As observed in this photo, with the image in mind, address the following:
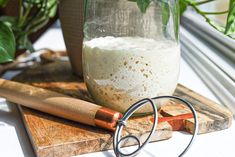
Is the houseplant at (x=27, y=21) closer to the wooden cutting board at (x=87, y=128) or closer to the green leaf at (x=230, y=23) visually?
the wooden cutting board at (x=87, y=128)

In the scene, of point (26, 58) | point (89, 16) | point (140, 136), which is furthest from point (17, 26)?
point (140, 136)

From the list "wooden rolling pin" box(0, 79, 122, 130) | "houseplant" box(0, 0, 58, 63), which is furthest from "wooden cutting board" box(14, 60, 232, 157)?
"houseplant" box(0, 0, 58, 63)

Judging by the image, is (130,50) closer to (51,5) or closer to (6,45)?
(6,45)

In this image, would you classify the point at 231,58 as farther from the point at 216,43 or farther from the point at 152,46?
the point at 152,46

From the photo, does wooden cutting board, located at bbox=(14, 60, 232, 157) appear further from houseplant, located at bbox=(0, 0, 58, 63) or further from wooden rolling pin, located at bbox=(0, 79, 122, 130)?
houseplant, located at bbox=(0, 0, 58, 63)

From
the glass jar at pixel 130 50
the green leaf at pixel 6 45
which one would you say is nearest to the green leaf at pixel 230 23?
the glass jar at pixel 130 50

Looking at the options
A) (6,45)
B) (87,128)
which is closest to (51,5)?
(6,45)

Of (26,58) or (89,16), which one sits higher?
(89,16)
